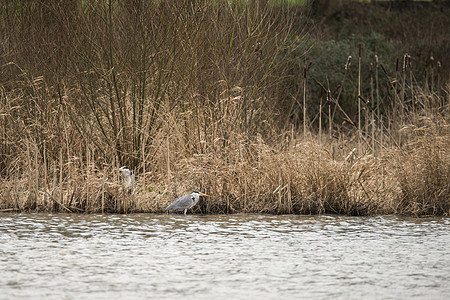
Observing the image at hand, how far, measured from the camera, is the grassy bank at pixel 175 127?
7750mm

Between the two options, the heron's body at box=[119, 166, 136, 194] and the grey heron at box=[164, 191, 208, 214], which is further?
the heron's body at box=[119, 166, 136, 194]

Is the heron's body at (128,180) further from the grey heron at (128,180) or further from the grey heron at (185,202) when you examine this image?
the grey heron at (185,202)

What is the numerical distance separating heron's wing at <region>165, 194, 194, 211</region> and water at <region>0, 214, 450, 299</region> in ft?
0.37

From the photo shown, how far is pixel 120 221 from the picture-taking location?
714cm

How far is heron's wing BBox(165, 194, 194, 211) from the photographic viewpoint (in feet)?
24.3

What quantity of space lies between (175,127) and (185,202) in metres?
1.62

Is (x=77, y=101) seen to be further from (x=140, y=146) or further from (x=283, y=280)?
(x=283, y=280)

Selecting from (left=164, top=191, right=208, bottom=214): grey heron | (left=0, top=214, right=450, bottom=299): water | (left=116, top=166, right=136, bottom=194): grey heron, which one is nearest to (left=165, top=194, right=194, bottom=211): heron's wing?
(left=164, top=191, right=208, bottom=214): grey heron

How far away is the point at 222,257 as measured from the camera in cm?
550

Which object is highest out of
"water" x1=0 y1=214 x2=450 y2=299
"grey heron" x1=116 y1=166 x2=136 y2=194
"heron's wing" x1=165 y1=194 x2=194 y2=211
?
"grey heron" x1=116 y1=166 x2=136 y2=194

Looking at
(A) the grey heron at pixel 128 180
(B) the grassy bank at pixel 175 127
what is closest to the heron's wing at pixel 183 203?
(B) the grassy bank at pixel 175 127

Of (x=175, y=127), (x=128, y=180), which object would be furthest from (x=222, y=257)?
(x=175, y=127)

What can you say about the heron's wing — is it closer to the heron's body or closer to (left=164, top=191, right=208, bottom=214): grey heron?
(left=164, top=191, right=208, bottom=214): grey heron

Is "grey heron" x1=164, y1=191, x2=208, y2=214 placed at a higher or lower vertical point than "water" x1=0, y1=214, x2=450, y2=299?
higher
